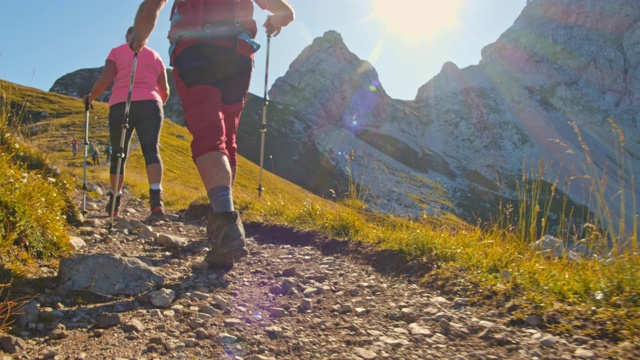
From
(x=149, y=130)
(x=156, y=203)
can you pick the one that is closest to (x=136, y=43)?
(x=149, y=130)

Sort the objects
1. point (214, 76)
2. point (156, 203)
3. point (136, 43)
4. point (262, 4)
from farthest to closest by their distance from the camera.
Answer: point (156, 203), point (262, 4), point (136, 43), point (214, 76)

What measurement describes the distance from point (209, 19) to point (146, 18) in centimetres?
72

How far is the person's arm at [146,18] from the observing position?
448 cm

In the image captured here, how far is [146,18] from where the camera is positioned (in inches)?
179

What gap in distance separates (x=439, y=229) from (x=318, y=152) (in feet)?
406

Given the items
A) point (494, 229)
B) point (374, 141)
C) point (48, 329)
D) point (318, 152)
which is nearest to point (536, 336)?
point (494, 229)

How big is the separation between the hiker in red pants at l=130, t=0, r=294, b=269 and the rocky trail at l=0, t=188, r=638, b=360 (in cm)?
69

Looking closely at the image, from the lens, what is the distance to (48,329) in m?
2.57

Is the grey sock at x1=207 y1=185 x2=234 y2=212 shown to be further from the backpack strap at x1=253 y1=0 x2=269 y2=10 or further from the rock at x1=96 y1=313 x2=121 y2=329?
the backpack strap at x1=253 y1=0 x2=269 y2=10

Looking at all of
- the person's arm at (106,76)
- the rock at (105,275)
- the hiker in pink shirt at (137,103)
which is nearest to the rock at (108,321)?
the rock at (105,275)

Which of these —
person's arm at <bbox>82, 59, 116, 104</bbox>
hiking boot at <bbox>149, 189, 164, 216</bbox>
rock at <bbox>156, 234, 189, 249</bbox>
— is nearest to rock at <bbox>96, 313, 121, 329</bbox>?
rock at <bbox>156, 234, 189, 249</bbox>

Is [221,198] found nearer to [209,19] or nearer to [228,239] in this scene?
[228,239]

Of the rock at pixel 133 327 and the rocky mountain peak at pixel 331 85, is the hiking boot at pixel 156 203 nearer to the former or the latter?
the rock at pixel 133 327

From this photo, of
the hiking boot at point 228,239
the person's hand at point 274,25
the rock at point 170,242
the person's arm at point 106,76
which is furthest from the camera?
the person's arm at point 106,76
